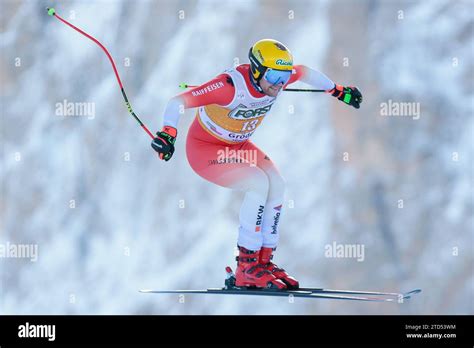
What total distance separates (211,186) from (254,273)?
25.7ft

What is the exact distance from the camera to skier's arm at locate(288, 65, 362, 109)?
871cm

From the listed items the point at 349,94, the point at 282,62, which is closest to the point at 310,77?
the point at 349,94

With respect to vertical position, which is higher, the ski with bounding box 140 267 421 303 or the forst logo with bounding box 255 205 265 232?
the forst logo with bounding box 255 205 265 232

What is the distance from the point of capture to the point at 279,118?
15.6 m

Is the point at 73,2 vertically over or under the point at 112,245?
over

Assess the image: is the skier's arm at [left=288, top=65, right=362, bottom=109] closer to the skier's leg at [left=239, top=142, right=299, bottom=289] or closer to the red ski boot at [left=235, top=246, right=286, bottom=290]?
the skier's leg at [left=239, top=142, right=299, bottom=289]

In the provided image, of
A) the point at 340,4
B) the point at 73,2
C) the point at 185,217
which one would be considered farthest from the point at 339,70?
the point at 73,2

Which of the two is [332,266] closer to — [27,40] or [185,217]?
[185,217]

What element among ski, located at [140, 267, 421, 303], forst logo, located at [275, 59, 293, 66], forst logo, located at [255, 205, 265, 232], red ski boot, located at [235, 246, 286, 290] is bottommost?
ski, located at [140, 267, 421, 303]

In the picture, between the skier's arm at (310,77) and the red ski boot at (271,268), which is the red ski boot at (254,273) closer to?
the red ski boot at (271,268)

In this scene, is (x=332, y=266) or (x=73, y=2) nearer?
(x=73, y=2)

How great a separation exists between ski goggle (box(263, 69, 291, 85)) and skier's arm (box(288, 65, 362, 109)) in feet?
1.62

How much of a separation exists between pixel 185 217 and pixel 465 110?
4713 millimetres

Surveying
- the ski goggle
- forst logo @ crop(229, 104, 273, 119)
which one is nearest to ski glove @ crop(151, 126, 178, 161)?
forst logo @ crop(229, 104, 273, 119)
